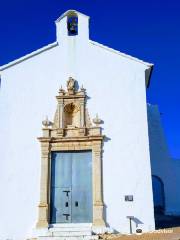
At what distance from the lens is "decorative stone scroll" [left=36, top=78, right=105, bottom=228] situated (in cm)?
1154

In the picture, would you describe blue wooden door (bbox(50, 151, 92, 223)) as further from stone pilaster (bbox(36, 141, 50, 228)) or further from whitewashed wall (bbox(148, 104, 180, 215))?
whitewashed wall (bbox(148, 104, 180, 215))

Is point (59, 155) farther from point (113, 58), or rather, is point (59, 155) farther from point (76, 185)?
point (113, 58)

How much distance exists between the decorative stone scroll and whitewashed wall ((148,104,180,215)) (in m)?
4.58

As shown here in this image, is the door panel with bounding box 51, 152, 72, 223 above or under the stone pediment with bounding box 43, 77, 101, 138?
under

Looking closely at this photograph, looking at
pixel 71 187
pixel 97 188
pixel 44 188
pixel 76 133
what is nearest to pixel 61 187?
pixel 71 187

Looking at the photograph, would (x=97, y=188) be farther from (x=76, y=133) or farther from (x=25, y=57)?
(x=25, y=57)

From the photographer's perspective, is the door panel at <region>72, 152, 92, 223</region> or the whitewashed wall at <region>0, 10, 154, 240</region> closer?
the whitewashed wall at <region>0, 10, 154, 240</region>

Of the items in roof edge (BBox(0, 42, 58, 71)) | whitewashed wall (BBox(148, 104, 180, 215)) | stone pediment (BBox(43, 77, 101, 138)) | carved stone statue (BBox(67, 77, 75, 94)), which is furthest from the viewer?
whitewashed wall (BBox(148, 104, 180, 215))

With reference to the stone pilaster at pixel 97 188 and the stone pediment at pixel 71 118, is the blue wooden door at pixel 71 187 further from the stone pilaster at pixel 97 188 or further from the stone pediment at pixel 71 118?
the stone pediment at pixel 71 118

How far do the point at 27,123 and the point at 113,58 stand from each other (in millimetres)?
3872

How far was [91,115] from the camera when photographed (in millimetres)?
12516

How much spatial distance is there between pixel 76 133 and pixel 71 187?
181 centimetres

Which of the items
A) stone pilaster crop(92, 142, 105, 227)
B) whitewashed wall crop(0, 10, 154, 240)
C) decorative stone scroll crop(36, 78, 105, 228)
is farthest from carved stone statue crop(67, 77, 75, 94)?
stone pilaster crop(92, 142, 105, 227)

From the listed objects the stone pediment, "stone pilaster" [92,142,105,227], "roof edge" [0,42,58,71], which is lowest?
"stone pilaster" [92,142,105,227]
